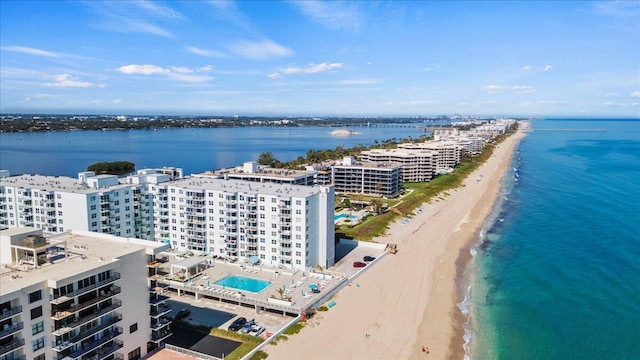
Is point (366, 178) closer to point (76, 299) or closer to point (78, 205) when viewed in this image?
point (78, 205)

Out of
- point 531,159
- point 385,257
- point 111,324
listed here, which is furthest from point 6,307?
point 531,159

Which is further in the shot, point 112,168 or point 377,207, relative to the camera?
point 112,168

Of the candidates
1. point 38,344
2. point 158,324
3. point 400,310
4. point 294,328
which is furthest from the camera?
point 400,310

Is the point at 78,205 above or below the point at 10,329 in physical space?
above

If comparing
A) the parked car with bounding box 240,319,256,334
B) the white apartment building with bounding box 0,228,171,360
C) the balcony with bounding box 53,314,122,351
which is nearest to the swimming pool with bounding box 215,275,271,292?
the parked car with bounding box 240,319,256,334

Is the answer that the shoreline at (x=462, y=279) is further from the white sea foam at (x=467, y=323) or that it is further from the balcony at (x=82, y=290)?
the balcony at (x=82, y=290)

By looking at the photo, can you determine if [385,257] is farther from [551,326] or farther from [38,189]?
[38,189]

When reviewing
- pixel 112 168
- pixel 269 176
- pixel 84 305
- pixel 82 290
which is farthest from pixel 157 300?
pixel 112 168

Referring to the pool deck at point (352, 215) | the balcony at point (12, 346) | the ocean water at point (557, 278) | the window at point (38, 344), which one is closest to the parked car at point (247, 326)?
the window at point (38, 344)
